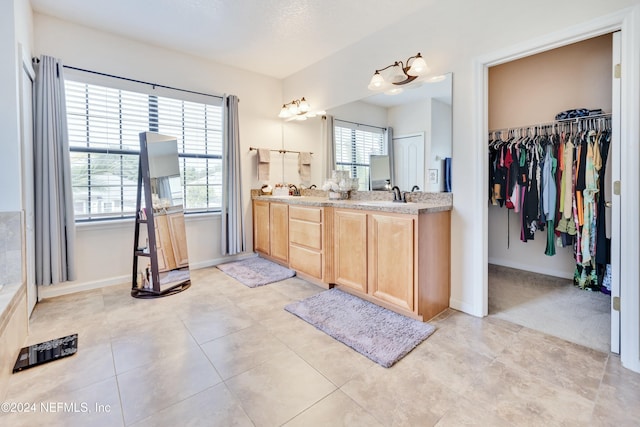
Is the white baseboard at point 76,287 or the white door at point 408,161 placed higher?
the white door at point 408,161

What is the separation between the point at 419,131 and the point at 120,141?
3212 mm

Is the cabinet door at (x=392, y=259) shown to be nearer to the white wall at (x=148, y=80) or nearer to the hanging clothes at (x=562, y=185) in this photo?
the hanging clothes at (x=562, y=185)

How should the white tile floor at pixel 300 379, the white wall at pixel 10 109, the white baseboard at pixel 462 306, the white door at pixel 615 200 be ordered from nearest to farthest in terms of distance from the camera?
the white tile floor at pixel 300 379 → the white door at pixel 615 200 → the white wall at pixel 10 109 → the white baseboard at pixel 462 306

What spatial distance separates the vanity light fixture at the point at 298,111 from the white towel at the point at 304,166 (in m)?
0.52

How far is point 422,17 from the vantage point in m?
2.71

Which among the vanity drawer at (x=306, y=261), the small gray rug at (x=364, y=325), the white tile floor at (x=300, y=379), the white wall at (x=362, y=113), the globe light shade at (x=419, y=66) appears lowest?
the white tile floor at (x=300, y=379)

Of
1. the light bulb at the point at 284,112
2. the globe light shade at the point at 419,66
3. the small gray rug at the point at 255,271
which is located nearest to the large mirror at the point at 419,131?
the globe light shade at the point at 419,66

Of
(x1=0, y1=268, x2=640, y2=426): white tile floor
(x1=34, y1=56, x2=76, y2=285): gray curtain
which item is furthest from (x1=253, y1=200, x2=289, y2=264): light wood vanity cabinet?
(x1=34, y1=56, x2=76, y2=285): gray curtain

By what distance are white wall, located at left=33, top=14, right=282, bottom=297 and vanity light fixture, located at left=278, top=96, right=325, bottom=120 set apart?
237mm

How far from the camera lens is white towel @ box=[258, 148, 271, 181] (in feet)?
14.0

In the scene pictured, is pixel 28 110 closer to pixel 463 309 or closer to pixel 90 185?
pixel 90 185

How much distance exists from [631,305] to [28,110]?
4.71m

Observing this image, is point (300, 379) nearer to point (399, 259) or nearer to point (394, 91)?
point (399, 259)

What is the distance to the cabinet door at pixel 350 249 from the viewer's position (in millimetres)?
2711
